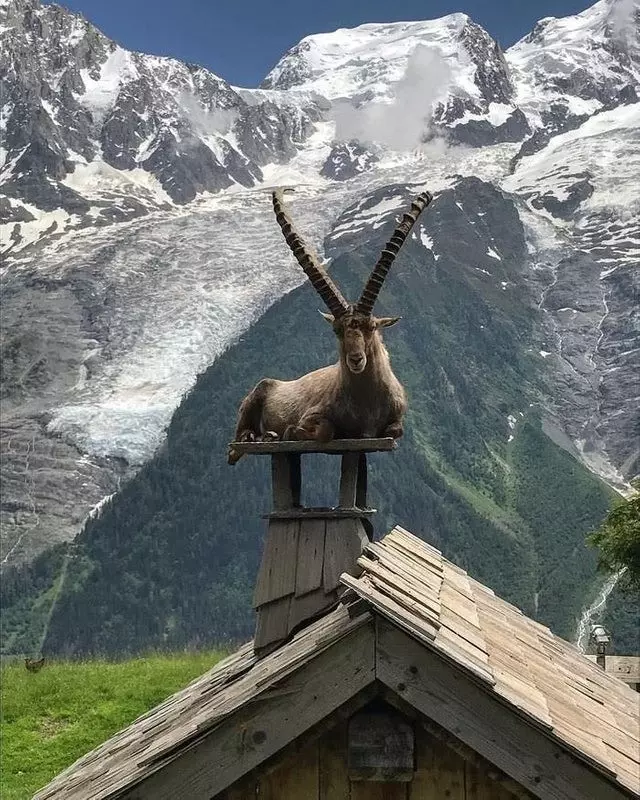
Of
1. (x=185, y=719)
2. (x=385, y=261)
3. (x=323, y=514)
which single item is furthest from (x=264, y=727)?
(x=385, y=261)

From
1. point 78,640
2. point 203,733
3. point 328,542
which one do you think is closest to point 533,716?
point 203,733

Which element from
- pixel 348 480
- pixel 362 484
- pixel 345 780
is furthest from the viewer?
pixel 362 484

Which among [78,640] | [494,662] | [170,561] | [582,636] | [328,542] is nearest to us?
[494,662]

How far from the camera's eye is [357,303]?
19.5 feet

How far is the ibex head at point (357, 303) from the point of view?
226 inches

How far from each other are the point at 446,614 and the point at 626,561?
23.0 metres

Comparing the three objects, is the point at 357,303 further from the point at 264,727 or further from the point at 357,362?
the point at 264,727

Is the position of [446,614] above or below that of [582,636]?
below

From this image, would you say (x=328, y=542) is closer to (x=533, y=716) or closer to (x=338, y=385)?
(x=338, y=385)

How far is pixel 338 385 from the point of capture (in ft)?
20.1

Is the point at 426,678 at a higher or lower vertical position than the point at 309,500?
lower

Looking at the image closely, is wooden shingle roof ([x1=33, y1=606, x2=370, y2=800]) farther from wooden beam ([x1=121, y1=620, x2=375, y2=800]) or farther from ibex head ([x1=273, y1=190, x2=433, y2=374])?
ibex head ([x1=273, y1=190, x2=433, y2=374])

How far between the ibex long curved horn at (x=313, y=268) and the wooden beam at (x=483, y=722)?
2306 mm

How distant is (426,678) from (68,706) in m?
13.8
